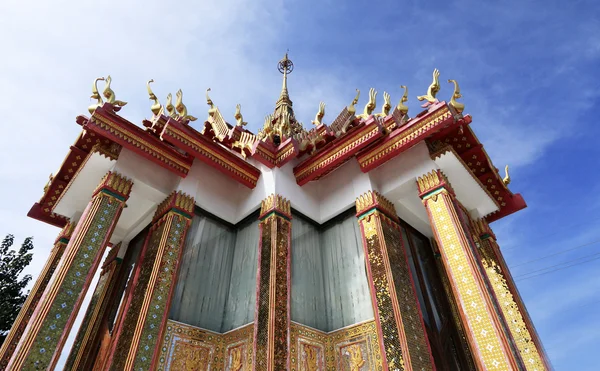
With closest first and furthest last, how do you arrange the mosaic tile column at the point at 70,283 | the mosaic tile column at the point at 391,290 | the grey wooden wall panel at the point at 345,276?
the mosaic tile column at the point at 70,283 → the mosaic tile column at the point at 391,290 → the grey wooden wall panel at the point at 345,276

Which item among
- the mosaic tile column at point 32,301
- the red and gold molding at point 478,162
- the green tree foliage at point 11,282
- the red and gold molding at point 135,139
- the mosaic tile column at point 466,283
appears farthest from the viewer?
the green tree foliage at point 11,282

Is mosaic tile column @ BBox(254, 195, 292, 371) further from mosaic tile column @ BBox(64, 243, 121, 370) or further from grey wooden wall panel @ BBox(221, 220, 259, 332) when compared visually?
mosaic tile column @ BBox(64, 243, 121, 370)

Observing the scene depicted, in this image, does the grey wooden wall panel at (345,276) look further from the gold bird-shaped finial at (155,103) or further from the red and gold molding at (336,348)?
the gold bird-shaped finial at (155,103)

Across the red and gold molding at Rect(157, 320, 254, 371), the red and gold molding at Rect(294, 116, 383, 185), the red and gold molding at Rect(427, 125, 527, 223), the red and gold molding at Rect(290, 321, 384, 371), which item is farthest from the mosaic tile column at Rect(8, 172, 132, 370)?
the red and gold molding at Rect(427, 125, 527, 223)

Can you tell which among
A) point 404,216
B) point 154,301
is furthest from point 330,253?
point 154,301

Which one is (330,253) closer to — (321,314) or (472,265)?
(321,314)

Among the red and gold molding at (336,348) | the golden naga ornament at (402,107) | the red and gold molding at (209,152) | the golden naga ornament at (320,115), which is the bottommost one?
the red and gold molding at (336,348)

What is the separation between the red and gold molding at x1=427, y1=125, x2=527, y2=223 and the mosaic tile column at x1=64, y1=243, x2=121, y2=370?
6.59m

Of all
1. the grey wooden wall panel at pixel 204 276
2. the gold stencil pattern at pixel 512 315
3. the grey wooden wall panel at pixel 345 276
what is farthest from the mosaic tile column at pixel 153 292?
the gold stencil pattern at pixel 512 315

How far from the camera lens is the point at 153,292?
4.86m

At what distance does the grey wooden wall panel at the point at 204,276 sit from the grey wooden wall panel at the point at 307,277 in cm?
125

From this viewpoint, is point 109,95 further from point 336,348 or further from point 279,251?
point 336,348

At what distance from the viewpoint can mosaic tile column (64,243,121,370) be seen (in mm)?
5932

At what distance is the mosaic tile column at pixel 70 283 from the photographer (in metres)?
3.87
